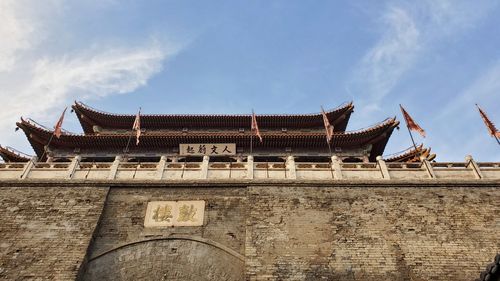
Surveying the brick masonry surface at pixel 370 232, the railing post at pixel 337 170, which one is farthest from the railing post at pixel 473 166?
the railing post at pixel 337 170

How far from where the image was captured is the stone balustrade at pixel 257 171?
12.1m

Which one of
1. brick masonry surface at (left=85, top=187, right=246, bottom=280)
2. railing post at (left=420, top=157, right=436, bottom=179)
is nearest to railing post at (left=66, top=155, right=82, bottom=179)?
brick masonry surface at (left=85, top=187, right=246, bottom=280)

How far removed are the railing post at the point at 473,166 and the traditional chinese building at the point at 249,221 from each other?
0.04 meters

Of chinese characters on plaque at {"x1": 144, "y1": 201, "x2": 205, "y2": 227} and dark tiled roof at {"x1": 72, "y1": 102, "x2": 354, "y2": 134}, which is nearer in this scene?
chinese characters on plaque at {"x1": 144, "y1": 201, "x2": 205, "y2": 227}

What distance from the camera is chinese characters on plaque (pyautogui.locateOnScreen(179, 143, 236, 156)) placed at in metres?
17.7

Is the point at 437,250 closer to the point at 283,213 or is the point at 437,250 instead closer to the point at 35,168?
the point at 283,213

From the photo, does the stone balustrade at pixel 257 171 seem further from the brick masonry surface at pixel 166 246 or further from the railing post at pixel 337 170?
the brick masonry surface at pixel 166 246

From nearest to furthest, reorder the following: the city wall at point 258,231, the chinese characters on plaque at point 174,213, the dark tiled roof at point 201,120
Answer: the city wall at point 258,231 < the chinese characters on plaque at point 174,213 < the dark tiled roof at point 201,120

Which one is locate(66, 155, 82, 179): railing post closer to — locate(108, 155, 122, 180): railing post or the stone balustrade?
the stone balustrade

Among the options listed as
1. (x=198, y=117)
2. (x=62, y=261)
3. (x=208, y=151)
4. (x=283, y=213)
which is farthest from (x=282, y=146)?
(x=62, y=261)

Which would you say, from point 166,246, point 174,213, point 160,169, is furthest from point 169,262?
point 160,169

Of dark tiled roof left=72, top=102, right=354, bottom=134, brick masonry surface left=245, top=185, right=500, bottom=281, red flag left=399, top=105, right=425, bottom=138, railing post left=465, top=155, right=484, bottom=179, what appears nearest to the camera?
brick masonry surface left=245, top=185, right=500, bottom=281

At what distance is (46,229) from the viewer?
10.7m

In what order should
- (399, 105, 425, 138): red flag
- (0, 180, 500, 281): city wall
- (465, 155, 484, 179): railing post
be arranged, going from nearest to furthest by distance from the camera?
(0, 180, 500, 281): city wall
(465, 155, 484, 179): railing post
(399, 105, 425, 138): red flag
